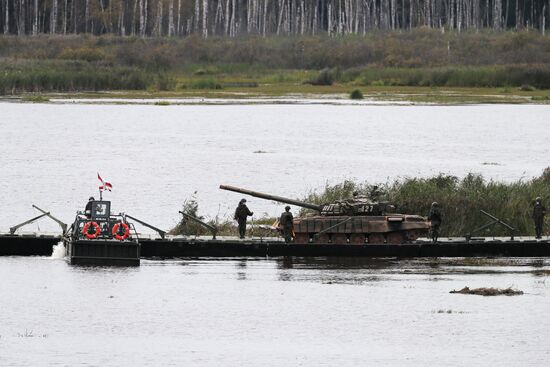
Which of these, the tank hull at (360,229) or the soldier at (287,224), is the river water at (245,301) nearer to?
the tank hull at (360,229)

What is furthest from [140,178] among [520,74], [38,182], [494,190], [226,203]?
[520,74]

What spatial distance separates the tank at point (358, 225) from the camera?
53.4 metres

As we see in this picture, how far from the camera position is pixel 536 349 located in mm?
39719

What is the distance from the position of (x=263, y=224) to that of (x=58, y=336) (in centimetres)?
2007

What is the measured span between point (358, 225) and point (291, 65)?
10897 cm

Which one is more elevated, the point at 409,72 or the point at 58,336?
the point at 409,72

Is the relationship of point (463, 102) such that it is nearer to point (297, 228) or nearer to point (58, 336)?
point (297, 228)

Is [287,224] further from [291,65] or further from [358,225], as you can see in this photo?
[291,65]

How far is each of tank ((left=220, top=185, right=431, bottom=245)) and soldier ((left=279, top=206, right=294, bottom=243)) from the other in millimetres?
545

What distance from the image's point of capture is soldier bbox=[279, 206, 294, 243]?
52500mm

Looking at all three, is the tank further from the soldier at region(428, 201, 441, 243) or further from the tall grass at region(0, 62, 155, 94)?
the tall grass at region(0, 62, 155, 94)

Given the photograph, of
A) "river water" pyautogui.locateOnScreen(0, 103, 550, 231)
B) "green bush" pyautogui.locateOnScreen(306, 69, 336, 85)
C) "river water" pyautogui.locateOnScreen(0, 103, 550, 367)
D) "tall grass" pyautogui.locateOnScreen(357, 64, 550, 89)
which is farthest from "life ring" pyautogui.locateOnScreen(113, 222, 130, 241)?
"green bush" pyautogui.locateOnScreen(306, 69, 336, 85)

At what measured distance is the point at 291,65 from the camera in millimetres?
161500

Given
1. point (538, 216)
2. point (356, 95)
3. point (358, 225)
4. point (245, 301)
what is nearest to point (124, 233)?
point (245, 301)
